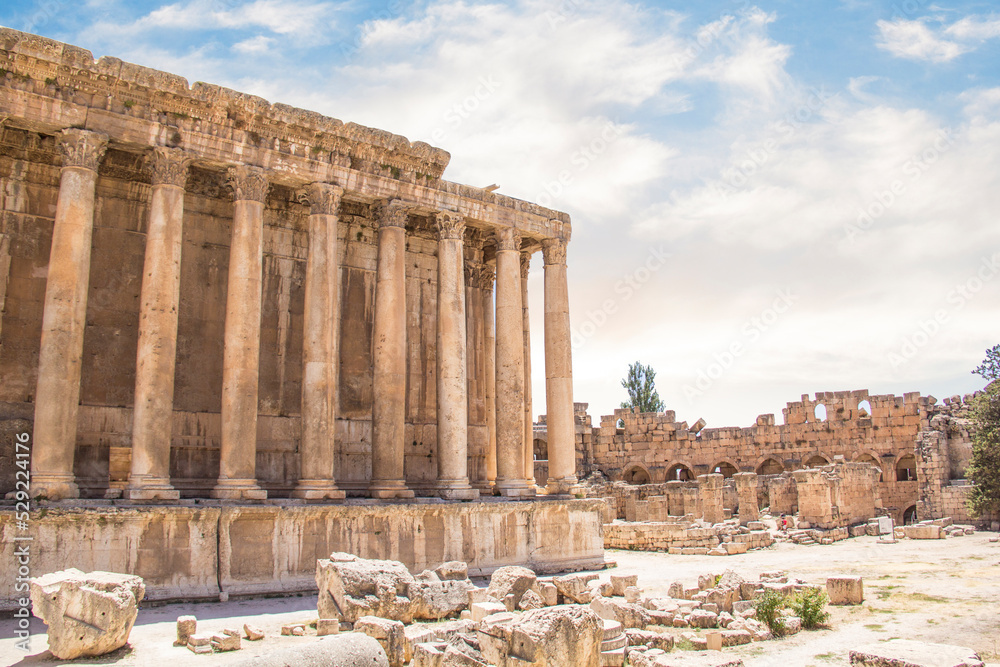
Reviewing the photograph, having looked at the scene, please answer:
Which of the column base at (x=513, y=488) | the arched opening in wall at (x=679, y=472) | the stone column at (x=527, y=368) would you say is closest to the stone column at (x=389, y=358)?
the column base at (x=513, y=488)

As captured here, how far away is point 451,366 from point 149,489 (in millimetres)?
6288

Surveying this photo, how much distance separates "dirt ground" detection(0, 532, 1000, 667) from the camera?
9.11 meters

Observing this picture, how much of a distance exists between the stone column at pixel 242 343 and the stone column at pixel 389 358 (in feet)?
8.35

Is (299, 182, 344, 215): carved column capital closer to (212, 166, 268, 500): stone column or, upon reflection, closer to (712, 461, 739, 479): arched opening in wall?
(212, 166, 268, 500): stone column

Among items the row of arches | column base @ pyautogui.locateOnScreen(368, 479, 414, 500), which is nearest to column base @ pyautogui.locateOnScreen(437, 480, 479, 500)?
column base @ pyautogui.locateOnScreen(368, 479, 414, 500)

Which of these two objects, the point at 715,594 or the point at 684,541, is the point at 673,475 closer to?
the point at 684,541

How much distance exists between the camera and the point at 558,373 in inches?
730

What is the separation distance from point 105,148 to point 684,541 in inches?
694

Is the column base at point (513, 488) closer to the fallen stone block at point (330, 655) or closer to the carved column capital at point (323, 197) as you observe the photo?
the carved column capital at point (323, 197)

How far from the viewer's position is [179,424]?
14.8 metres

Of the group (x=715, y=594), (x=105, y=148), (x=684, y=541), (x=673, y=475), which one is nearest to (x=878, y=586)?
(x=715, y=594)

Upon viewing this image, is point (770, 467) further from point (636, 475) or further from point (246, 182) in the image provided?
point (246, 182)

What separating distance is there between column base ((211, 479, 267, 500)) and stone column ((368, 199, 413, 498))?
2501mm

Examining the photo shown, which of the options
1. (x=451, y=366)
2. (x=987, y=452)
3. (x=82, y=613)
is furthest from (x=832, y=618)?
(x=987, y=452)
